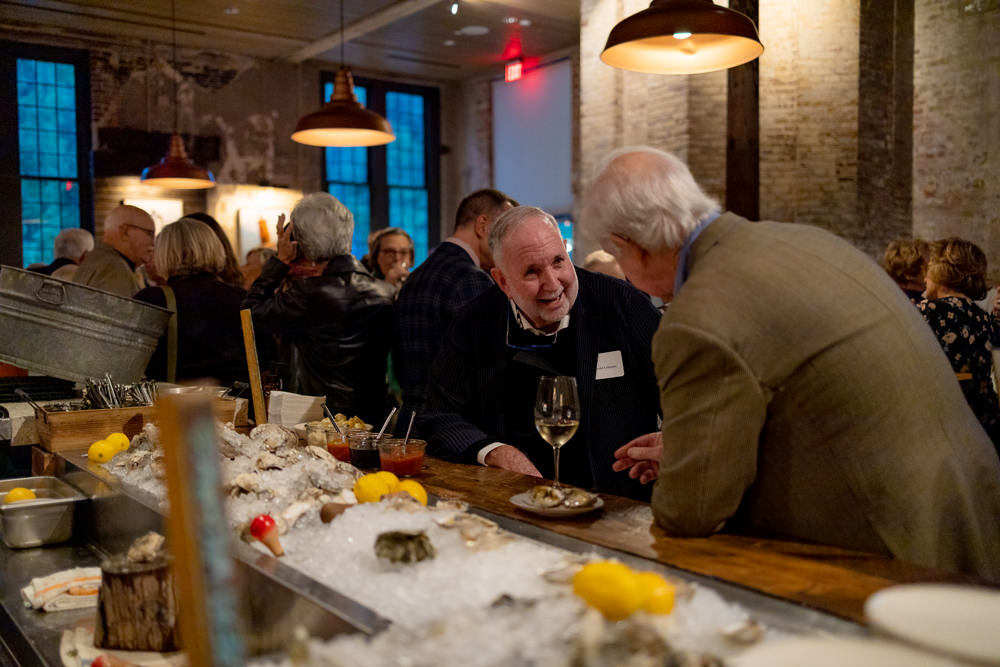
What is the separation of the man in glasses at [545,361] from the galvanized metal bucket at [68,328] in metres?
1.33

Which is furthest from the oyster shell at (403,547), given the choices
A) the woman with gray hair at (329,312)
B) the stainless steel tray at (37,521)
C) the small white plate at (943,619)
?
the woman with gray hair at (329,312)

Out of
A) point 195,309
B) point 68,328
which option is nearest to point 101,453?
point 68,328

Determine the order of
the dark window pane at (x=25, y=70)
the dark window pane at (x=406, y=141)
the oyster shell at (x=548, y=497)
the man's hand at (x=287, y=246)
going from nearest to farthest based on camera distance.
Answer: the oyster shell at (x=548, y=497) → the man's hand at (x=287, y=246) → the dark window pane at (x=25, y=70) → the dark window pane at (x=406, y=141)

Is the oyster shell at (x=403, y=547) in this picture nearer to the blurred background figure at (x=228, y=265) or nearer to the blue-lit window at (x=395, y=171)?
the blurred background figure at (x=228, y=265)

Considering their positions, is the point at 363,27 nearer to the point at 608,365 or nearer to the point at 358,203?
the point at 358,203

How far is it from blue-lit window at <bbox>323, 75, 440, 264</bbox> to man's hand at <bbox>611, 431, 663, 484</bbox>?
1247cm

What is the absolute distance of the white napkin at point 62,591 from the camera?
1.91m

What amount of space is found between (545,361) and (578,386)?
5.6 inches

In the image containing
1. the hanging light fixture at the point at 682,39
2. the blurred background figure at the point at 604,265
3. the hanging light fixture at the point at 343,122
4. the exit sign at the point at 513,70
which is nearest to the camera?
the hanging light fixture at the point at 682,39

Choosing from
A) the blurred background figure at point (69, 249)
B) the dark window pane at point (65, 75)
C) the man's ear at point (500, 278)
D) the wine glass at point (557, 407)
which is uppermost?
the dark window pane at point (65, 75)

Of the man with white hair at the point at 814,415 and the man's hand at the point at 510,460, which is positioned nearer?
the man with white hair at the point at 814,415

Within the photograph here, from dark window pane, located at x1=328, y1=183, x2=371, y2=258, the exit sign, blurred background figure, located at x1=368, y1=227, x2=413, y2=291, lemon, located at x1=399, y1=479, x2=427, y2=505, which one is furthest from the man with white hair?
dark window pane, located at x1=328, y1=183, x2=371, y2=258

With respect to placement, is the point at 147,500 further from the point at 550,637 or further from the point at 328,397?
the point at 328,397

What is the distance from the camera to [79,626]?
70.6 inches
